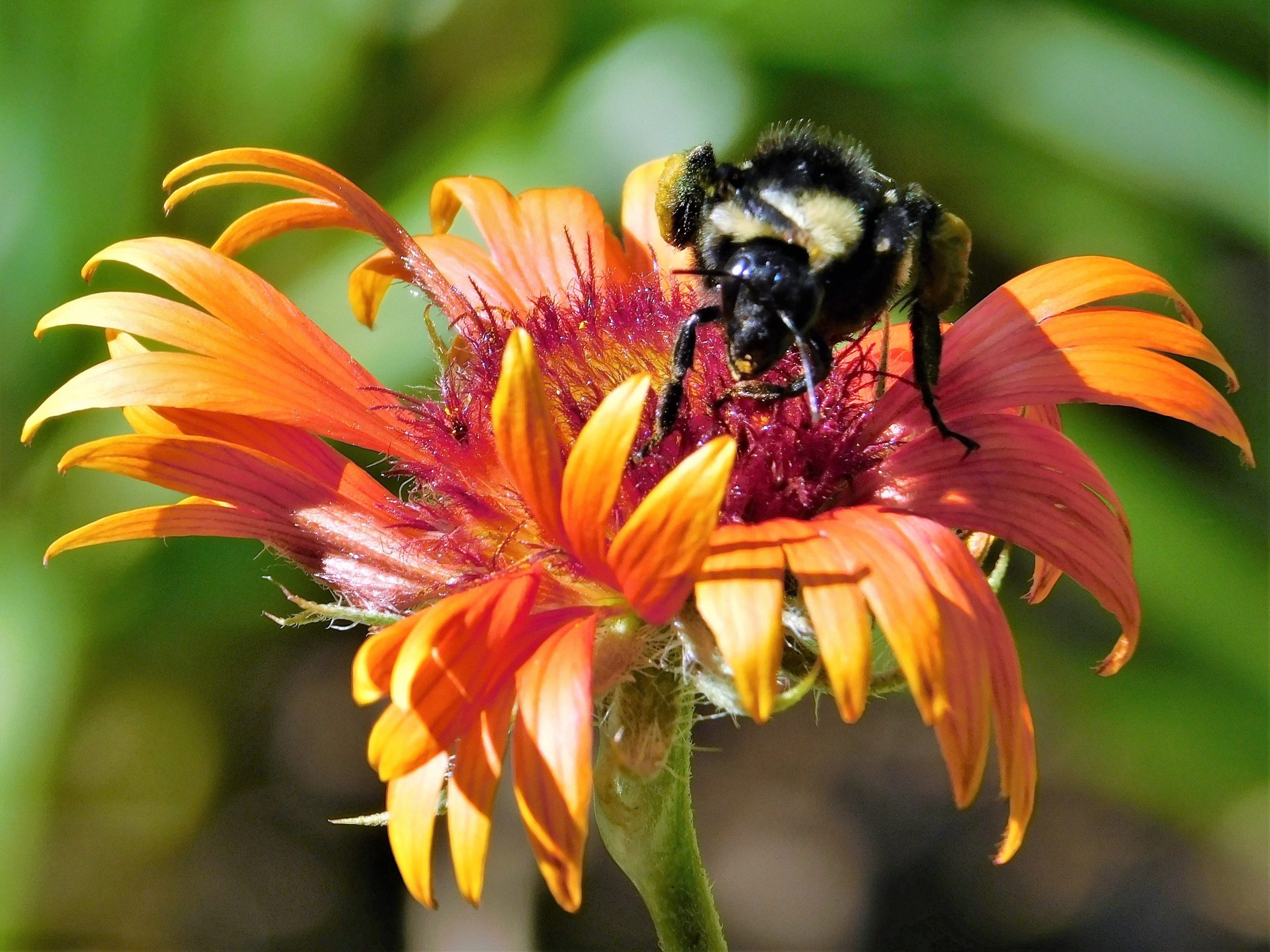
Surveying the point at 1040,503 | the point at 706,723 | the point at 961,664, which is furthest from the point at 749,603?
the point at 706,723

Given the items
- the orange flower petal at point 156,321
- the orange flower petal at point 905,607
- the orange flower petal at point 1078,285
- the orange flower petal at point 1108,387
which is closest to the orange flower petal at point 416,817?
the orange flower petal at point 905,607

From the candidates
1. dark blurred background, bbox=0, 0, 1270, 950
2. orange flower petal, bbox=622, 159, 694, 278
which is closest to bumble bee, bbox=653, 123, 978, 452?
orange flower petal, bbox=622, 159, 694, 278

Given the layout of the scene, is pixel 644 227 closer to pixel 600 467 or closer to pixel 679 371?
pixel 679 371

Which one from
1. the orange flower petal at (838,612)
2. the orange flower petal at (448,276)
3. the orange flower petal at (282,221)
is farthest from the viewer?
the orange flower petal at (448,276)

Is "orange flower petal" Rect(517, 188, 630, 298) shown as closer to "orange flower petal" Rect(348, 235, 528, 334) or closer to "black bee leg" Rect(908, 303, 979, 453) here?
"orange flower petal" Rect(348, 235, 528, 334)

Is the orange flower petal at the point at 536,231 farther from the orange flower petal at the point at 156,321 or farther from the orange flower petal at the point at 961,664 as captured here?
the orange flower petal at the point at 961,664

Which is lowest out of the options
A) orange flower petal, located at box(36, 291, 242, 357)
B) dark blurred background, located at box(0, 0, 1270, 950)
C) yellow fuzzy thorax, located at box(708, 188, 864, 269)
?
dark blurred background, located at box(0, 0, 1270, 950)
